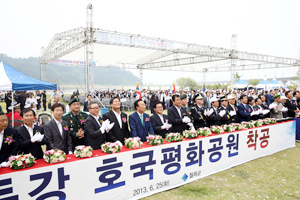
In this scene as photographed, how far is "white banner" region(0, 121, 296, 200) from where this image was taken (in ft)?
6.72

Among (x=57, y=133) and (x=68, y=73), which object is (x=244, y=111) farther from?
(x=68, y=73)

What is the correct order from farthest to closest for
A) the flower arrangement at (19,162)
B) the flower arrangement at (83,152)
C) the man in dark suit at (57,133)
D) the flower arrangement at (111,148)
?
the man in dark suit at (57,133) < the flower arrangement at (111,148) < the flower arrangement at (83,152) < the flower arrangement at (19,162)

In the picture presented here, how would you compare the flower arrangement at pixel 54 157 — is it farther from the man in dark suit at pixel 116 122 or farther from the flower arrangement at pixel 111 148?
the man in dark suit at pixel 116 122

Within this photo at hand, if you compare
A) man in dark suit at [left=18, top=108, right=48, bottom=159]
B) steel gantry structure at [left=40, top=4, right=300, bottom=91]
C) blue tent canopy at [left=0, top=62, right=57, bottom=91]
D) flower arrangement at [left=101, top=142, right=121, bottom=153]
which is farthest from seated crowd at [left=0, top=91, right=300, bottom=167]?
steel gantry structure at [left=40, top=4, right=300, bottom=91]

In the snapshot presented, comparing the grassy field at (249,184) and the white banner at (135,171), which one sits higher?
the white banner at (135,171)

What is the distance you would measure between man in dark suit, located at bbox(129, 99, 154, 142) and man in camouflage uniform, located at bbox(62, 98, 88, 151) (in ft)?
2.65

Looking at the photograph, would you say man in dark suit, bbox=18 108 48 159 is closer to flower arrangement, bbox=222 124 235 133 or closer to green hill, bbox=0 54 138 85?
flower arrangement, bbox=222 124 235 133

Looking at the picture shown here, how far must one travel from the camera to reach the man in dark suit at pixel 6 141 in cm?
236

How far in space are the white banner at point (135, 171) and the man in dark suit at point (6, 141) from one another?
2.08 feet

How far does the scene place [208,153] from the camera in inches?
133

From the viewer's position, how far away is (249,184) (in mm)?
3064

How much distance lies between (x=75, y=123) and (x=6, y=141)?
0.98 m

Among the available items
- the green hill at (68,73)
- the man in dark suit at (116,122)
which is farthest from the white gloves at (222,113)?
the green hill at (68,73)

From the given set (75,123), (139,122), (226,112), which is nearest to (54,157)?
(75,123)
